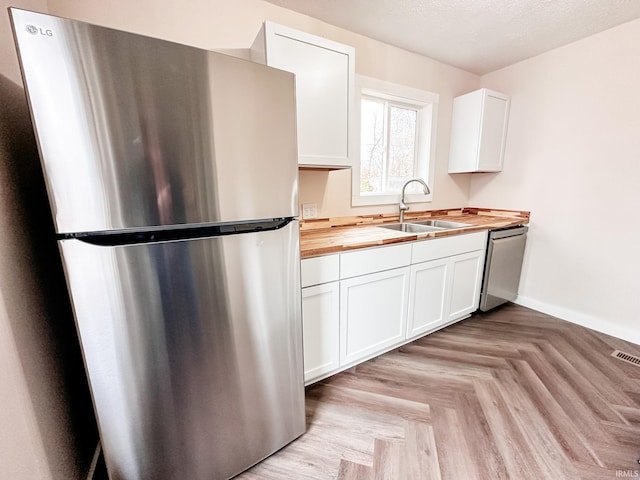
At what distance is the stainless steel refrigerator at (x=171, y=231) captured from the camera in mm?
683

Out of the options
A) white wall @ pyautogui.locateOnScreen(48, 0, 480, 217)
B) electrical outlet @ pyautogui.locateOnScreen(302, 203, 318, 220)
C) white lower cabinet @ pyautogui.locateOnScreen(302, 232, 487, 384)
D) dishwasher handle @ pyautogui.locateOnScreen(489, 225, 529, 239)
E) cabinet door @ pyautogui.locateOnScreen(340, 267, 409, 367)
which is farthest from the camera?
dishwasher handle @ pyautogui.locateOnScreen(489, 225, 529, 239)

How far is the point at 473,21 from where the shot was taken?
5.99ft

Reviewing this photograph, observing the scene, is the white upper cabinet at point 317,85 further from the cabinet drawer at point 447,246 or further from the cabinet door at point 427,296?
the cabinet door at point 427,296

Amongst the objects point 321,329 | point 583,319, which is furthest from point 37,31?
point 583,319

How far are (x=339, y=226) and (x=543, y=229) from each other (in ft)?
6.40

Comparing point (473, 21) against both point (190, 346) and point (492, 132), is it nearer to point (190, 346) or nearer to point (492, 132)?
point (492, 132)

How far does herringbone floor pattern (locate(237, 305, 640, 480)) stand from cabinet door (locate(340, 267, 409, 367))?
0.16 metres

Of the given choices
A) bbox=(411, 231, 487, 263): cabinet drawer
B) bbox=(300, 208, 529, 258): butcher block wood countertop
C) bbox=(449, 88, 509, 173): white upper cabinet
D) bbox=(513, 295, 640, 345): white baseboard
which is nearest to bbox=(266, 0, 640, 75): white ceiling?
bbox=(449, 88, 509, 173): white upper cabinet

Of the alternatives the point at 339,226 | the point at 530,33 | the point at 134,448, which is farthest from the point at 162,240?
the point at 530,33

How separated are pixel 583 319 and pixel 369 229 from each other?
2049mm

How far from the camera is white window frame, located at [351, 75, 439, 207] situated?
2.10 m

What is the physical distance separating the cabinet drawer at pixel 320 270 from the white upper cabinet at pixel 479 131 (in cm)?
192

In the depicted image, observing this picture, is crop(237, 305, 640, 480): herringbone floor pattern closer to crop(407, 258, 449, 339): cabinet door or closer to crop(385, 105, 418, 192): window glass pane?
crop(407, 258, 449, 339): cabinet door

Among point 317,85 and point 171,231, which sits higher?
point 317,85
